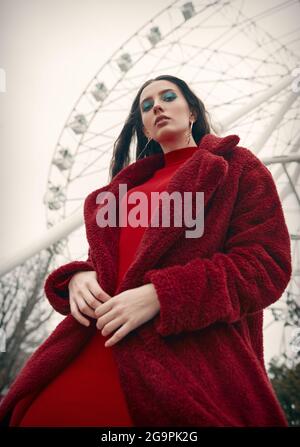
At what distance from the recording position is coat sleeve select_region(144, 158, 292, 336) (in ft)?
2.84

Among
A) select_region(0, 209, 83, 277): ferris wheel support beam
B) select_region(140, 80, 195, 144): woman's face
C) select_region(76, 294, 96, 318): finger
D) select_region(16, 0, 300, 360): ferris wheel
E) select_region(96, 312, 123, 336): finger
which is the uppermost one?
select_region(16, 0, 300, 360): ferris wheel

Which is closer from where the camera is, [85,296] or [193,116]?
[85,296]

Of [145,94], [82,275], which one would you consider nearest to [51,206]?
[145,94]

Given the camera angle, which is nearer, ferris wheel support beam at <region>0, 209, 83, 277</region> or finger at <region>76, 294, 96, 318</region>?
finger at <region>76, 294, 96, 318</region>

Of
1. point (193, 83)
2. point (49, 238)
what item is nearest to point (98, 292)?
point (49, 238)

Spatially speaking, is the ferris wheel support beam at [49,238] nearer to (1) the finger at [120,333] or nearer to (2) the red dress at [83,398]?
(2) the red dress at [83,398]

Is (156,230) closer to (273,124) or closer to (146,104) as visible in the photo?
(146,104)

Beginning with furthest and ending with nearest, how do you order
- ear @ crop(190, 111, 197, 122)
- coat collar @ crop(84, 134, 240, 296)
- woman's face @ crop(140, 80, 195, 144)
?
ear @ crop(190, 111, 197, 122)
woman's face @ crop(140, 80, 195, 144)
coat collar @ crop(84, 134, 240, 296)

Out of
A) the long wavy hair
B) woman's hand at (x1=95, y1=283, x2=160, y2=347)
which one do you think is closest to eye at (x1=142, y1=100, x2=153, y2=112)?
the long wavy hair

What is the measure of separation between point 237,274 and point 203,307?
0.40ft

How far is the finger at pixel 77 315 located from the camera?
3.24ft

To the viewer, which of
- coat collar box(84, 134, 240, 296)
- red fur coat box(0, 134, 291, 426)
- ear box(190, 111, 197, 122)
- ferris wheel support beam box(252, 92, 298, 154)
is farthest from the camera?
ferris wheel support beam box(252, 92, 298, 154)

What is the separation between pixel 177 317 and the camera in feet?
2.80

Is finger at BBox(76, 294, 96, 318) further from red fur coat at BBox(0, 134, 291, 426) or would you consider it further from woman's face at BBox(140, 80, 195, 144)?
woman's face at BBox(140, 80, 195, 144)
